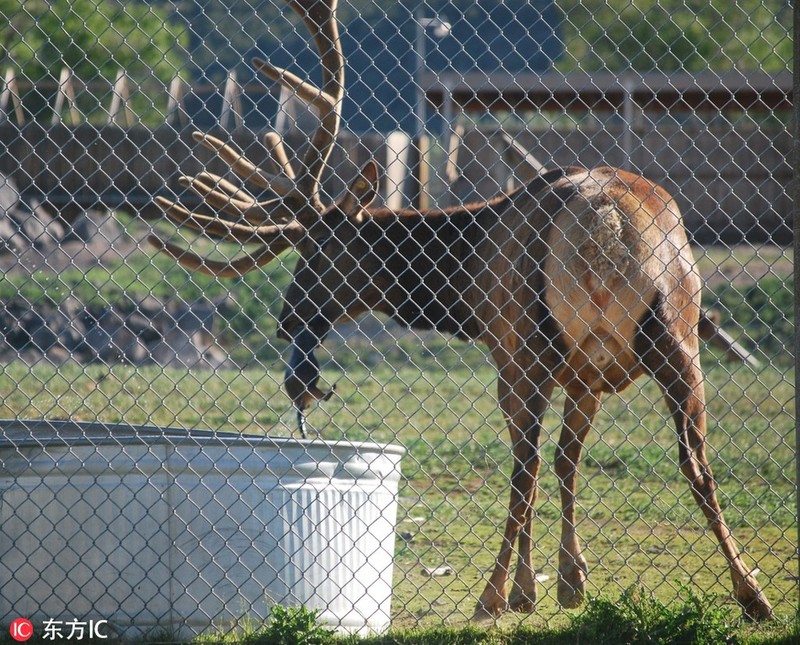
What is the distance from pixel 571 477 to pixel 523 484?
0.77 m

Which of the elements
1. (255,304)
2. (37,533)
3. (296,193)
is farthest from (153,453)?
(255,304)

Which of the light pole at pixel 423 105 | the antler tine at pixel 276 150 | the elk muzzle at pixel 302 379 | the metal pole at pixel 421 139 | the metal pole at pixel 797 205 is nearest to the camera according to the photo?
the metal pole at pixel 797 205

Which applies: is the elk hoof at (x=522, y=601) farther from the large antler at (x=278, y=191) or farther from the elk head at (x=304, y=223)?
the large antler at (x=278, y=191)

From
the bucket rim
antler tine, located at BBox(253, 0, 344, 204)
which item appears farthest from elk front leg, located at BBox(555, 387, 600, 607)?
antler tine, located at BBox(253, 0, 344, 204)

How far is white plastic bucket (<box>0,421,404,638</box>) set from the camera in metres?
3.87

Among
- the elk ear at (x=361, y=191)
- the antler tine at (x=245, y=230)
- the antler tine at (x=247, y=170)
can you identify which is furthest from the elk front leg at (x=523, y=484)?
the antler tine at (x=245, y=230)

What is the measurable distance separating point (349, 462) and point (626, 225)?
70.1 inches

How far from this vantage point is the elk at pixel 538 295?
4758mm

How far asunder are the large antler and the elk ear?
0.24 metres

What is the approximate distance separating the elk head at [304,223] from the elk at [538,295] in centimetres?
1

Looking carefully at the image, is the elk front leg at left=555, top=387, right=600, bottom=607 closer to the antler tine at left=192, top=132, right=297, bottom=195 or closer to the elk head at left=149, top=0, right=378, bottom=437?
the elk head at left=149, top=0, right=378, bottom=437

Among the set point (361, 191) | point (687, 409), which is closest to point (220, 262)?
point (361, 191)

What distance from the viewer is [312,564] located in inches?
159

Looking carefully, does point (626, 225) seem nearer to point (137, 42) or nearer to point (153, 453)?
point (153, 453)
